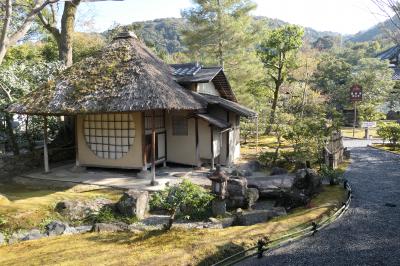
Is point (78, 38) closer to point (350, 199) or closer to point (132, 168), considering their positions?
point (132, 168)

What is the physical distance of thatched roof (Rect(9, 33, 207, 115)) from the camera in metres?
11.7

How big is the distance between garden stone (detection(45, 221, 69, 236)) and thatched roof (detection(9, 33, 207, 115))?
4452mm

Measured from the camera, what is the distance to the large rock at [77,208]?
30.3ft

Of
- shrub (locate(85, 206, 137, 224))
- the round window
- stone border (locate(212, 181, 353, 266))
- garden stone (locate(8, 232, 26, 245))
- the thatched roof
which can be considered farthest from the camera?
the round window

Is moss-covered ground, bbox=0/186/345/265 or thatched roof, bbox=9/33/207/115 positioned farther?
thatched roof, bbox=9/33/207/115

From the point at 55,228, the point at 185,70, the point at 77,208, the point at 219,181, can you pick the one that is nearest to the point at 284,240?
the point at 219,181

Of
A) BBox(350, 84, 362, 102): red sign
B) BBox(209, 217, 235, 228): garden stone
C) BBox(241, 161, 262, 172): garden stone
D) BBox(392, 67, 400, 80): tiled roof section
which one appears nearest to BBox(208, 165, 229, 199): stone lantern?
BBox(209, 217, 235, 228): garden stone

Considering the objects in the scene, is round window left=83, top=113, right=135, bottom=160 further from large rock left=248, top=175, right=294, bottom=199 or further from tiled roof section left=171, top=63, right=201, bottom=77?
large rock left=248, top=175, right=294, bottom=199

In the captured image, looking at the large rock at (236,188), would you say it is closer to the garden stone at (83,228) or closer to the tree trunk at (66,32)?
the garden stone at (83,228)

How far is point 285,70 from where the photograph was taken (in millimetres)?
27234

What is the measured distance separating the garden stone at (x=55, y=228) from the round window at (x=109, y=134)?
5560 mm

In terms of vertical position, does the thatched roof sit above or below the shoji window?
above

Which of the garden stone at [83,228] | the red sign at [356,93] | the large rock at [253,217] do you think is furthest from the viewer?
the red sign at [356,93]

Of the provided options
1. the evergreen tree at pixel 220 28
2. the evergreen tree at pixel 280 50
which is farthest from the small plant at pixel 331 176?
the evergreen tree at pixel 220 28
